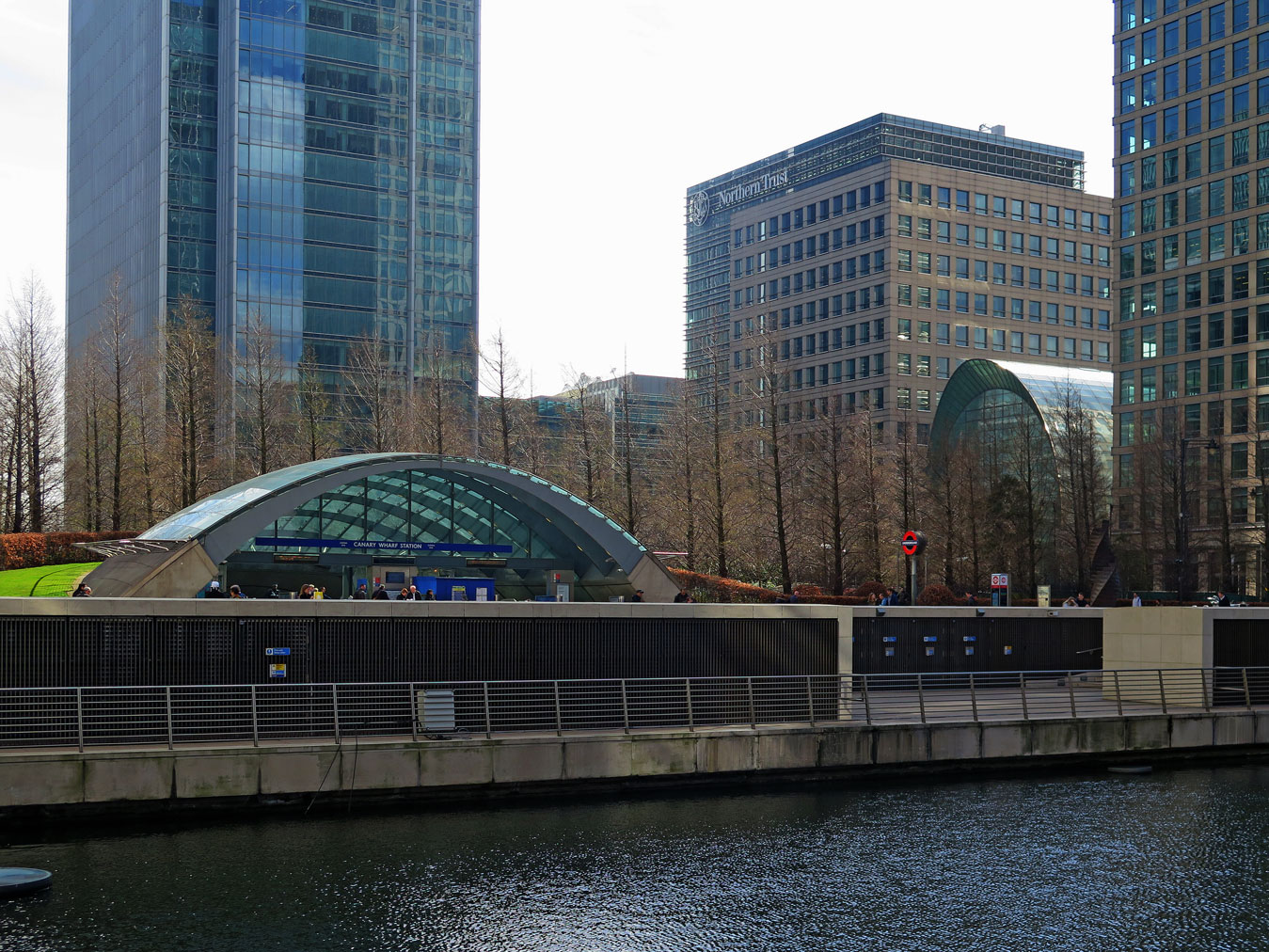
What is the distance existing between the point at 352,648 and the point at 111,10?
121 m

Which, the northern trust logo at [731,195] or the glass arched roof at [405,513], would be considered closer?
the glass arched roof at [405,513]

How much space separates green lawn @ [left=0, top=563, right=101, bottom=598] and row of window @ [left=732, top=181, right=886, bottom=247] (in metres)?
88.0

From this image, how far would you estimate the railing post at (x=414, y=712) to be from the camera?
22.6 m

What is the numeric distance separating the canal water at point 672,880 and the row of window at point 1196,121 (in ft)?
229

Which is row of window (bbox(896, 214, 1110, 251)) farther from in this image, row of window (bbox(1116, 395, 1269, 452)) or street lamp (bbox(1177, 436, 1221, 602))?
street lamp (bbox(1177, 436, 1221, 602))

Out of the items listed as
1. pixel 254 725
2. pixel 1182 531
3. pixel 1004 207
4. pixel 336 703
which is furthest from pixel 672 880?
pixel 1004 207

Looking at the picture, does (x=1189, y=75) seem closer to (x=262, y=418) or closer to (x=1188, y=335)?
(x=1188, y=335)

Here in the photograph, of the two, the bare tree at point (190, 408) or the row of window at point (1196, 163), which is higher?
A: the row of window at point (1196, 163)

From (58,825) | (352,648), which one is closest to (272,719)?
(352,648)

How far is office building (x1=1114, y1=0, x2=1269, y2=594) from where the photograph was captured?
77125 millimetres

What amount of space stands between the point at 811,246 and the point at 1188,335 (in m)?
46.3

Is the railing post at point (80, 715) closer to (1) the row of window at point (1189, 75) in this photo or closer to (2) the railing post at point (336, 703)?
(2) the railing post at point (336, 703)

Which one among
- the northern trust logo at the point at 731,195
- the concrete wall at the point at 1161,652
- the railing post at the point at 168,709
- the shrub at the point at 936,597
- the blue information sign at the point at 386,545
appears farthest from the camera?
the northern trust logo at the point at 731,195

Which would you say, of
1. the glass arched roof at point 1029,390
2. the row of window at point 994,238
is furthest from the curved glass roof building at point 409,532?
the row of window at point 994,238
